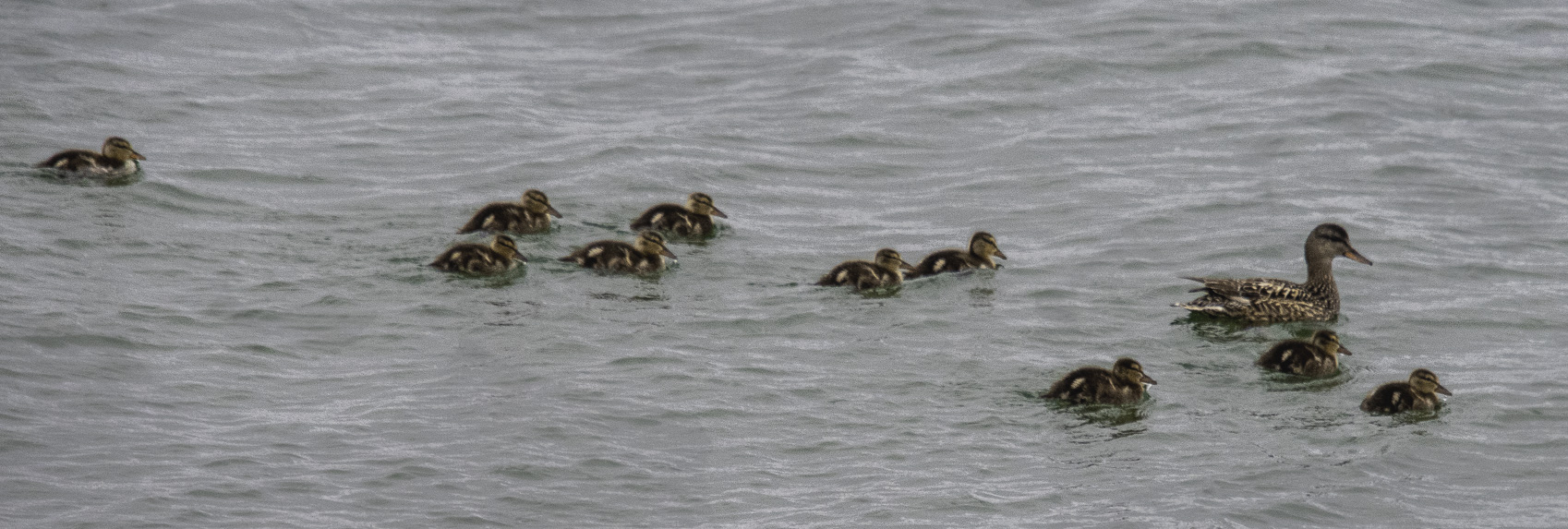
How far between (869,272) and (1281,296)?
202 cm

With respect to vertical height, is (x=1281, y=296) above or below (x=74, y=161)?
below

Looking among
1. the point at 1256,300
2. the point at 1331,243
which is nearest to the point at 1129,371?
the point at 1256,300

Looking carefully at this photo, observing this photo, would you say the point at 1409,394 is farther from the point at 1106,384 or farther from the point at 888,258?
the point at 888,258

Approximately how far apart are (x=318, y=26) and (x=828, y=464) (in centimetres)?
1031

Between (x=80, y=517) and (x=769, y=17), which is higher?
(x=769, y=17)

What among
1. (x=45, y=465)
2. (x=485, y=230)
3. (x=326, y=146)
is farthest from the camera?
(x=326, y=146)

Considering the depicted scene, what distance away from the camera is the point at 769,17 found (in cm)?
1675

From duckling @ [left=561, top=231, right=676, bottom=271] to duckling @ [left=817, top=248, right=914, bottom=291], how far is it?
0.86 metres

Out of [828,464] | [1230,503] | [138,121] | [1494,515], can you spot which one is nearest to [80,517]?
[828,464]

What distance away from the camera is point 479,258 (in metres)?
9.41

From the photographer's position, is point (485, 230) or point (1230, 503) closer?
point (1230, 503)

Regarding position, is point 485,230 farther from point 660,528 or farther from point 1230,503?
point 1230,503

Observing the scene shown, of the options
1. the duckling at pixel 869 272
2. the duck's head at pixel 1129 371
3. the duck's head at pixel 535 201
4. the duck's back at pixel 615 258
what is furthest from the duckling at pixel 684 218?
the duck's head at pixel 1129 371

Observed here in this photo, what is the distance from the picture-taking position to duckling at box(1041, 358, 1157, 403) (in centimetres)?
775
